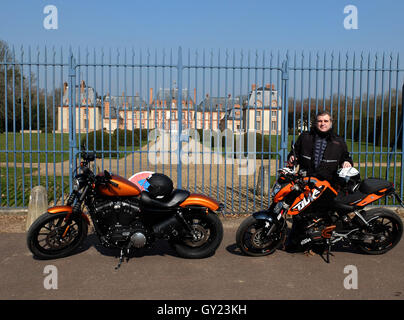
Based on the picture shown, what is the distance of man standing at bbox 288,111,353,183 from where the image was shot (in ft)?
15.9

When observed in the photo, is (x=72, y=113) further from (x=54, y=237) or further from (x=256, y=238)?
(x=256, y=238)

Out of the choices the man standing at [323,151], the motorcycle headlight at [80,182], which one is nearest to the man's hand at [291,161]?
the man standing at [323,151]

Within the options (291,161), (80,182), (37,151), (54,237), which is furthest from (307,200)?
(37,151)

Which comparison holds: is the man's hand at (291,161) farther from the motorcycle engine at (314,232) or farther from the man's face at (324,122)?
the motorcycle engine at (314,232)

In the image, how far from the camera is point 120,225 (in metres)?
4.37

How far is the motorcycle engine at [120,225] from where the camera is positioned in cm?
431

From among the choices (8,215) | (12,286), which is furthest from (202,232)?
(8,215)

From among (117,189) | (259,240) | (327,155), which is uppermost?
(327,155)

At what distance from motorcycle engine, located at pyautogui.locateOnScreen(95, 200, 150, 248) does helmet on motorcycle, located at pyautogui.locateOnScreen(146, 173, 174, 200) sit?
243 millimetres

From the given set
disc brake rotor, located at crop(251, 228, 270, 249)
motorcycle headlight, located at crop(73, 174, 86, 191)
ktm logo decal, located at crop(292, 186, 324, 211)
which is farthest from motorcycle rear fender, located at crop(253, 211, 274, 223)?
motorcycle headlight, located at crop(73, 174, 86, 191)

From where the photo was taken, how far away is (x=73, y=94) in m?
6.34

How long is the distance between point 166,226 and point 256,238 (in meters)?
1.00
